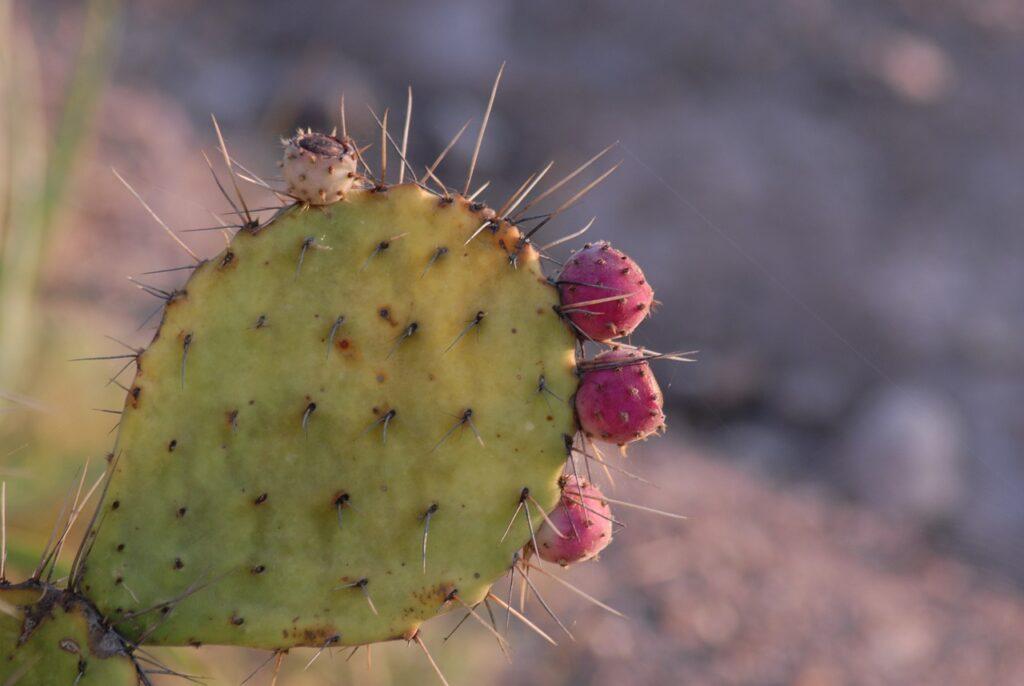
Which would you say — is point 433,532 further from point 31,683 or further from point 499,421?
point 31,683

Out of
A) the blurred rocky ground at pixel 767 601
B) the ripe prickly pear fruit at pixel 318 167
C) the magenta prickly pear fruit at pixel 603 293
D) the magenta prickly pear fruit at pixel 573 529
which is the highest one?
the ripe prickly pear fruit at pixel 318 167

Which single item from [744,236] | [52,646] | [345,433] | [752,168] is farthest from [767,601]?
[52,646]

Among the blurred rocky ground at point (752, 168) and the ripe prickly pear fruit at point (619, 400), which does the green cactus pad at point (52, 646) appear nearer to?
the ripe prickly pear fruit at point (619, 400)

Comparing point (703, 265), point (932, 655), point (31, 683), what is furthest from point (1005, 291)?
point (31, 683)

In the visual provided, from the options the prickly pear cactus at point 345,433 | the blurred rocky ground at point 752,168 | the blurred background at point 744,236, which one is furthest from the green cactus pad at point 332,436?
the blurred rocky ground at point 752,168

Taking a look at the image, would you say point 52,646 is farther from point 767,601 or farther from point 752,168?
point 752,168

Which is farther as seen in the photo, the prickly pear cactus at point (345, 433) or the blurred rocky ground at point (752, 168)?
the blurred rocky ground at point (752, 168)

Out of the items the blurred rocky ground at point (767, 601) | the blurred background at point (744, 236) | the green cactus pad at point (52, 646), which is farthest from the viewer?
the blurred background at point (744, 236)

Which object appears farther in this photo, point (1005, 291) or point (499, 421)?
point (1005, 291)

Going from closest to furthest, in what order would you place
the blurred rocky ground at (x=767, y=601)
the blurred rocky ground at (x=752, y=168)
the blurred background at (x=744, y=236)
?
the blurred rocky ground at (x=767, y=601)
the blurred background at (x=744, y=236)
the blurred rocky ground at (x=752, y=168)
